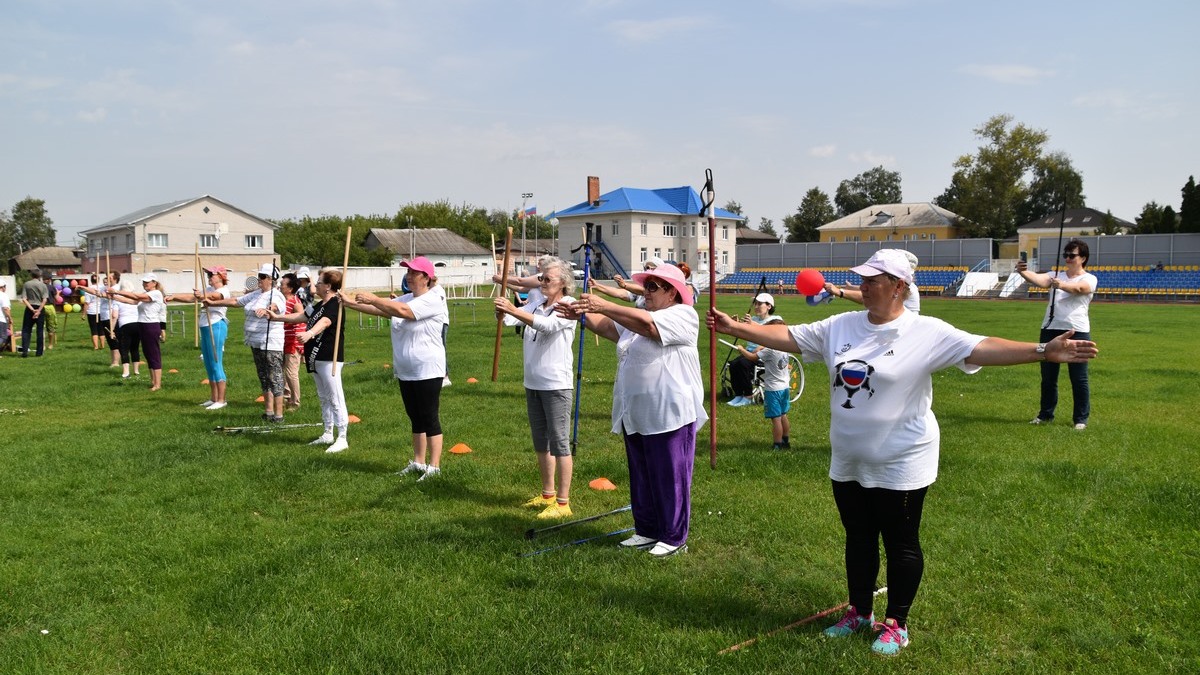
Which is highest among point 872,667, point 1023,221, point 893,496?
point 1023,221

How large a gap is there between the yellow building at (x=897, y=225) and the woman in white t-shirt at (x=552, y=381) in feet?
299

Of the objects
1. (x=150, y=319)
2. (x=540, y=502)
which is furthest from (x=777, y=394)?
(x=150, y=319)

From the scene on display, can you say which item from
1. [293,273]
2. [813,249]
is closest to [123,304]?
[293,273]

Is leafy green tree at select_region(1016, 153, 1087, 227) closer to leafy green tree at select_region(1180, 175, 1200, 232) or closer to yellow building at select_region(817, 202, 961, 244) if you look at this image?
yellow building at select_region(817, 202, 961, 244)

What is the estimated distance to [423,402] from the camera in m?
8.20

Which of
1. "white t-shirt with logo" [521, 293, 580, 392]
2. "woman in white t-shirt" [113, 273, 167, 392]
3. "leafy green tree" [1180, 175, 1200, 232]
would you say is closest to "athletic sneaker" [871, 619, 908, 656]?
"white t-shirt with logo" [521, 293, 580, 392]

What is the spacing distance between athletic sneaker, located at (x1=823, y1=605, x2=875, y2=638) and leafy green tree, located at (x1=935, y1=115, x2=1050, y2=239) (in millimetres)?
86467

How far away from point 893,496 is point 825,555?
1783 mm

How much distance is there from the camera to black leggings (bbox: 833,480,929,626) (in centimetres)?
448

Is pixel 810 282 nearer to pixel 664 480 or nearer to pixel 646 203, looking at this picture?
pixel 664 480

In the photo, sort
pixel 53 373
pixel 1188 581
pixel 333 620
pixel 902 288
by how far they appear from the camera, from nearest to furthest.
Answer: pixel 902 288 → pixel 333 620 → pixel 1188 581 → pixel 53 373

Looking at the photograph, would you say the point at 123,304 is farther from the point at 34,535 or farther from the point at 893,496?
the point at 893,496

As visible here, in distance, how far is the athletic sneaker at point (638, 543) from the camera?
6.28 metres

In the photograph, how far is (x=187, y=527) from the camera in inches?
271
